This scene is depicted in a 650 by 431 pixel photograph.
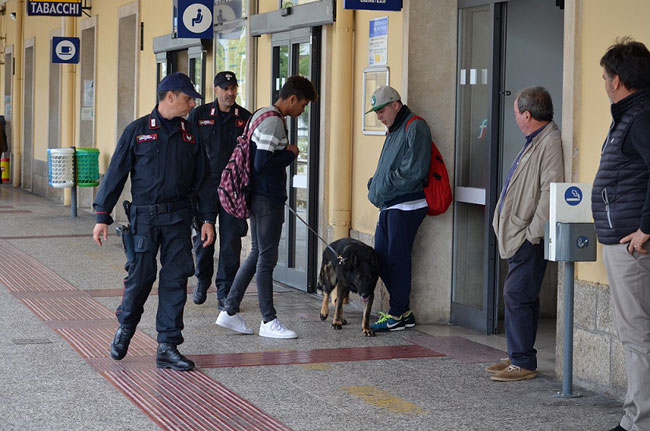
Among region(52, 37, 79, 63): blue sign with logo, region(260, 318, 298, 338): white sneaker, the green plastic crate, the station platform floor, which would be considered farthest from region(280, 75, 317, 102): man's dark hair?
region(52, 37, 79, 63): blue sign with logo

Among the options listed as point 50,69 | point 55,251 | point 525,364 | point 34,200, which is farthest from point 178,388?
point 50,69

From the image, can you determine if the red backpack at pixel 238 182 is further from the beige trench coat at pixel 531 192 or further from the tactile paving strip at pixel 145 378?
the beige trench coat at pixel 531 192

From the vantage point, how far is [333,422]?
5.63m

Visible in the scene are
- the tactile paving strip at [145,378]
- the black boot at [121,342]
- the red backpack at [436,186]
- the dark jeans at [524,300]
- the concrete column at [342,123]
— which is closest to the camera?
the tactile paving strip at [145,378]

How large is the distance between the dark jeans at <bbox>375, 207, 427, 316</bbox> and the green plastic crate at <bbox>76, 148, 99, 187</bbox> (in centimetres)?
1033

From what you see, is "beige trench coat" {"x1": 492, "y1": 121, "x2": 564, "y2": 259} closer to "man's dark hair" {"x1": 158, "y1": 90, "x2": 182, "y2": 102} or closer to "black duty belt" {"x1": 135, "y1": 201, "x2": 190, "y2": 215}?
"black duty belt" {"x1": 135, "y1": 201, "x2": 190, "y2": 215}

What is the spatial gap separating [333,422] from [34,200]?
17008mm

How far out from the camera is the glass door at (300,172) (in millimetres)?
10242

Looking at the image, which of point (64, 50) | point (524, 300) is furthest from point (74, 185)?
point (524, 300)

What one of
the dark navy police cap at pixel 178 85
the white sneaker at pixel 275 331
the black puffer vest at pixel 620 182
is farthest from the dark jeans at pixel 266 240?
the black puffer vest at pixel 620 182

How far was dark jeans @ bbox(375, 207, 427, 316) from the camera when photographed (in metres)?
8.23

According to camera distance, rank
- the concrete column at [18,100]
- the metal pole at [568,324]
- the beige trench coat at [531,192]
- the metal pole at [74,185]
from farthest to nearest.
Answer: the concrete column at [18,100] → the metal pole at [74,185] → the beige trench coat at [531,192] → the metal pole at [568,324]

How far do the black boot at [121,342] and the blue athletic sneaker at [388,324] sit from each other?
2.08m

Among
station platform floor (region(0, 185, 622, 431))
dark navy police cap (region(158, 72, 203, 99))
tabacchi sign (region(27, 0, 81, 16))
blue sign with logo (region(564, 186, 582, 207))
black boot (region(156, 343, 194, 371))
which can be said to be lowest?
station platform floor (region(0, 185, 622, 431))
